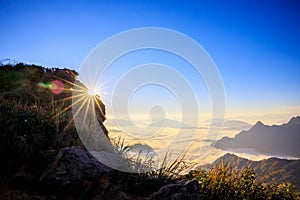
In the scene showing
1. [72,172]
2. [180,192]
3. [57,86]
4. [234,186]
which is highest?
[57,86]

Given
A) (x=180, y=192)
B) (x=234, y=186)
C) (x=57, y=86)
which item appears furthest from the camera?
(x=57, y=86)

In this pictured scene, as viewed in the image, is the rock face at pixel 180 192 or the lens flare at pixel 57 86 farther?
the lens flare at pixel 57 86

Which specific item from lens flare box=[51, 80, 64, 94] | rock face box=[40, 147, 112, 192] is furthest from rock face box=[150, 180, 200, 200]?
lens flare box=[51, 80, 64, 94]

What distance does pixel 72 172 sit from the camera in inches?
178

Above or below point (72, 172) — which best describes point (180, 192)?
below

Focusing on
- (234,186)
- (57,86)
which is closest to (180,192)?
(234,186)

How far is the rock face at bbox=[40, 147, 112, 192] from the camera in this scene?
14.5 ft

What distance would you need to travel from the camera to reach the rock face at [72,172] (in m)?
4.42

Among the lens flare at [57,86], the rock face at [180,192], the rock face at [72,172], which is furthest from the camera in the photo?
the lens flare at [57,86]

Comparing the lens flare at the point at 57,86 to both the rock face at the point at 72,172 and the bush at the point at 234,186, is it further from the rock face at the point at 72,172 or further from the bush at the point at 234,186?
the bush at the point at 234,186

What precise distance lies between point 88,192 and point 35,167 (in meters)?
1.30

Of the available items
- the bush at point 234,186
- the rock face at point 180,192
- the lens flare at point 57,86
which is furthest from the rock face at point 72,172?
the lens flare at point 57,86

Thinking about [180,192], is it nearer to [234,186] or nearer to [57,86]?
[234,186]

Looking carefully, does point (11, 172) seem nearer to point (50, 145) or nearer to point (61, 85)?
point (50, 145)
